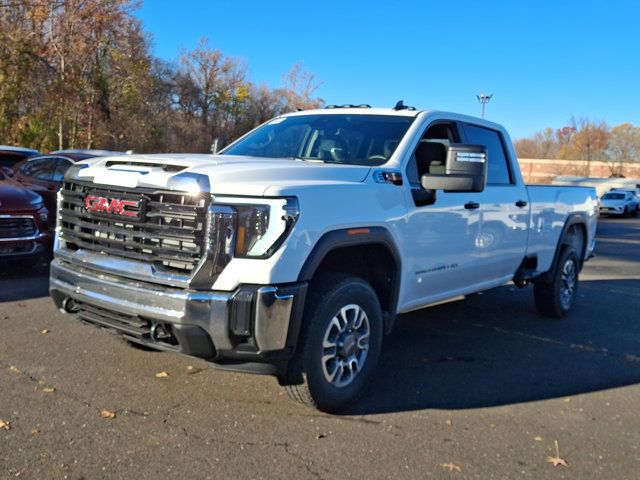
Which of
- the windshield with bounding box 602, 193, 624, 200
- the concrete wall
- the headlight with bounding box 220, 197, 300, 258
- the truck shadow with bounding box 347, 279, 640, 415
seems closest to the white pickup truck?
the headlight with bounding box 220, 197, 300, 258

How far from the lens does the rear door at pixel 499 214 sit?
555 centimetres

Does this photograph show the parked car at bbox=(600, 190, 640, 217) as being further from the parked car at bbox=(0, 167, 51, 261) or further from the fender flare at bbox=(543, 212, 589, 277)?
the parked car at bbox=(0, 167, 51, 261)

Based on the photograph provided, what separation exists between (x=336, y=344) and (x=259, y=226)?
1.00 metres

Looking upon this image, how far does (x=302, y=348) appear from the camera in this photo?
3717 millimetres

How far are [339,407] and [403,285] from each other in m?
1.01

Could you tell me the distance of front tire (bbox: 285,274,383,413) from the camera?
3.76m

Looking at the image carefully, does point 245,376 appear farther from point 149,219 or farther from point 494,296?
point 494,296

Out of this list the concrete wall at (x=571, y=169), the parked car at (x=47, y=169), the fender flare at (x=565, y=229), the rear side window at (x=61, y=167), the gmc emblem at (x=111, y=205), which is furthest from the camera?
the concrete wall at (x=571, y=169)

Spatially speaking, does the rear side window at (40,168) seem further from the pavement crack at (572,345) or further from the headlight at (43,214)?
the pavement crack at (572,345)

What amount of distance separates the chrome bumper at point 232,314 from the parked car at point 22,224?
16.3 feet

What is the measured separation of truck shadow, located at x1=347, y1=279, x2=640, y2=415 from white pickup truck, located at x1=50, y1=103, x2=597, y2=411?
0.57 metres

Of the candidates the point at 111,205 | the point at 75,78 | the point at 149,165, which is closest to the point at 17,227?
the point at 111,205

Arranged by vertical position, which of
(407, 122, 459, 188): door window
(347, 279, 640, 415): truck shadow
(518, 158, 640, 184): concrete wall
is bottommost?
(347, 279, 640, 415): truck shadow

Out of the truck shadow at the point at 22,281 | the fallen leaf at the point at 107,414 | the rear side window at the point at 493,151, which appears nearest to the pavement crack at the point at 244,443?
the fallen leaf at the point at 107,414
